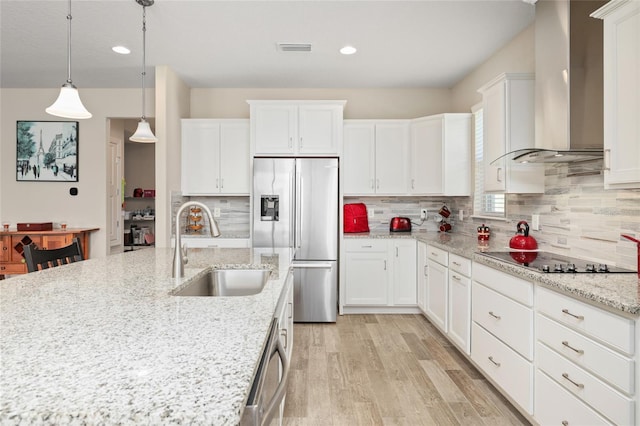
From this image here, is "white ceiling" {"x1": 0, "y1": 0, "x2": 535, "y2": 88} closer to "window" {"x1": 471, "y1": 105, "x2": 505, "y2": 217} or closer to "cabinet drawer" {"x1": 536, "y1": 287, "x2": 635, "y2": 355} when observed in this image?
"window" {"x1": 471, "y1": 105, "x2": 505, "y2": 217}

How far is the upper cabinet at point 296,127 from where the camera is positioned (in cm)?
432

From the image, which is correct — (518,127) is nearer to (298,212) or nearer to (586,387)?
(586,387)

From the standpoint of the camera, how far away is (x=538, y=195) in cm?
300

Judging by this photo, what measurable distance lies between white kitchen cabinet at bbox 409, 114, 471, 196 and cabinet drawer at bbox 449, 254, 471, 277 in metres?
1.19

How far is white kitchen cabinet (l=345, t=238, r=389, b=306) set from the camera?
14.1 feet

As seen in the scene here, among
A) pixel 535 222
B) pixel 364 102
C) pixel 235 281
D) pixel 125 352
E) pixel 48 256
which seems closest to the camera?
pixel 125 352

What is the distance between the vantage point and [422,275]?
4117 millimetres

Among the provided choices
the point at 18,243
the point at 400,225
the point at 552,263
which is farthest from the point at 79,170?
the point at 552,263

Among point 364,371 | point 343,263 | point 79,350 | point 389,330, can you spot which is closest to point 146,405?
point 79,350

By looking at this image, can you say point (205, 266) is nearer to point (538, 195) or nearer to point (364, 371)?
point (364, 371)

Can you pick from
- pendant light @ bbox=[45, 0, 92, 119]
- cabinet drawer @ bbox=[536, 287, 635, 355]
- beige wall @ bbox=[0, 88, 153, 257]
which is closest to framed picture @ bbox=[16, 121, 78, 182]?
beige wall @ bbox=[0, 88, 153, 257]

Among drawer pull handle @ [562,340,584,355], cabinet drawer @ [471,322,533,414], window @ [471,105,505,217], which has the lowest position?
cabinet drawer @ [471,322,533,414]

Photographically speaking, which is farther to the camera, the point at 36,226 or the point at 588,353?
the point at 36,226

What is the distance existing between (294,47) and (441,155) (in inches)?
75.1
